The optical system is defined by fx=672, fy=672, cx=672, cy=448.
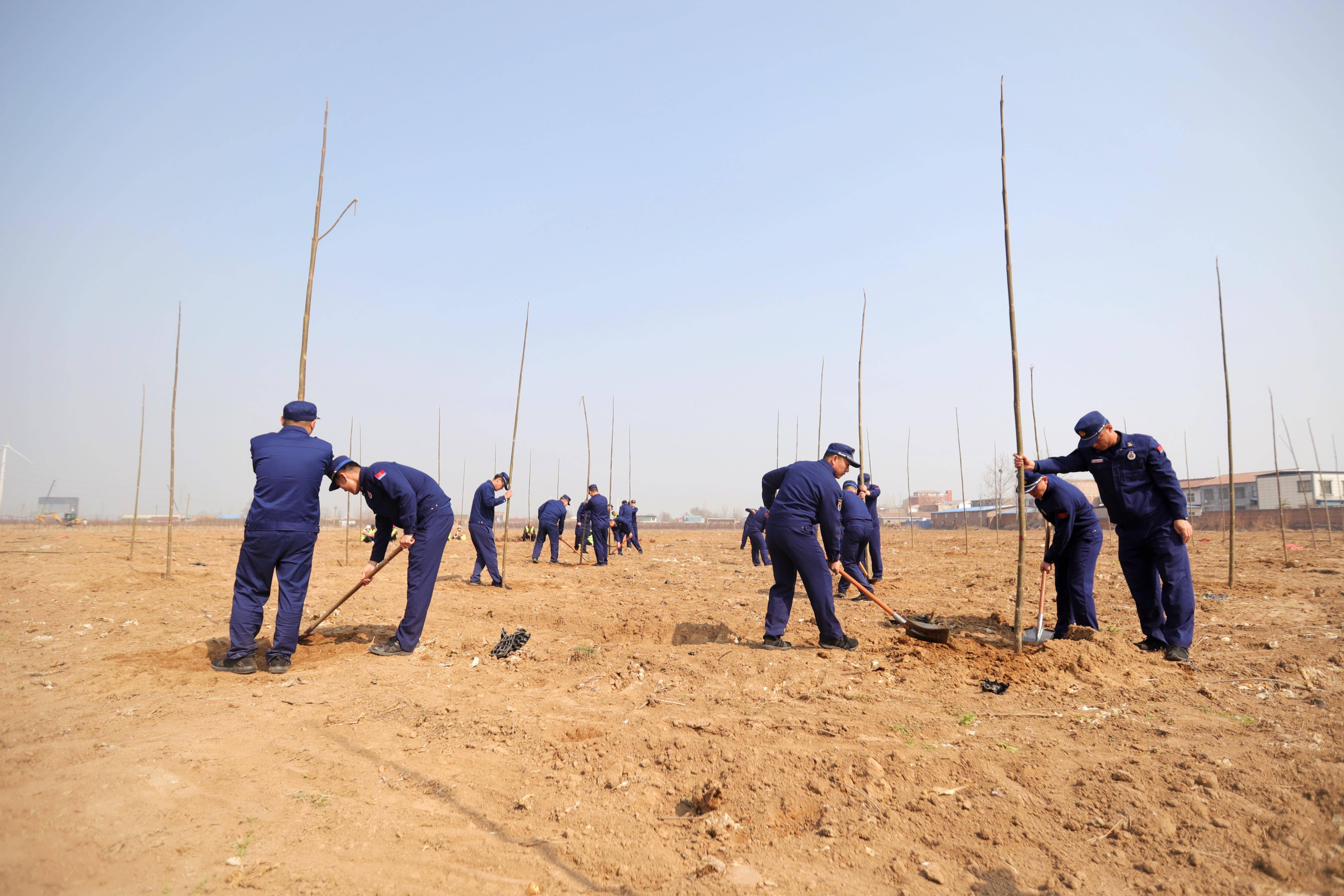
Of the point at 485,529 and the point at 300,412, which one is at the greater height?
the point at 300,412

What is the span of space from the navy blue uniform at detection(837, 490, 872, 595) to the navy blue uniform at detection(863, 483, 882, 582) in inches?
8.0

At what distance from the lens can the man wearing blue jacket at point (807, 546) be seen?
18.3 ft

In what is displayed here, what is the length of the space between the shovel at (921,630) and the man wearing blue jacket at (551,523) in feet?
30.1

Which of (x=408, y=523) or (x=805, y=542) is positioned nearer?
(x=408, y=523)

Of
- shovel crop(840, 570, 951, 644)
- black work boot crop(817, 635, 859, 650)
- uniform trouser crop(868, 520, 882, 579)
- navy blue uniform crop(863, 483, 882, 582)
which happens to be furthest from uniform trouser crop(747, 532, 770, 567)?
black work boot crop(817, 635, 859, 650)

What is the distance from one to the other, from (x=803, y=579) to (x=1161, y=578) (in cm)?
295

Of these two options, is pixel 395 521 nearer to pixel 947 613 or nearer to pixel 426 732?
pixel 426 732

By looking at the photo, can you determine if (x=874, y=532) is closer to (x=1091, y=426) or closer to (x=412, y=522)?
(x=1091, y=426)

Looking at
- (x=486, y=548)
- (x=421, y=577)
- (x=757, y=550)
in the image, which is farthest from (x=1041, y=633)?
(x=757, y=550)

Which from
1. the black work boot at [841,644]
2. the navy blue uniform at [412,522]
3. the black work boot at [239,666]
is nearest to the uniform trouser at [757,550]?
the black work boot at [841,644]

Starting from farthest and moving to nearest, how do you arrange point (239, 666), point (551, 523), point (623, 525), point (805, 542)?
point (623, 525), point (551, 523), point (805, 542), point (239, 666)

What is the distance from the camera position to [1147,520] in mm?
5359

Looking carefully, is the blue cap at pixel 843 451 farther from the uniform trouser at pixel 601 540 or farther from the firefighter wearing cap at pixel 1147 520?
the uniform trouser at pixel 601 540

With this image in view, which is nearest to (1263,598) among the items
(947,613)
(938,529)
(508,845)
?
(947,613)
